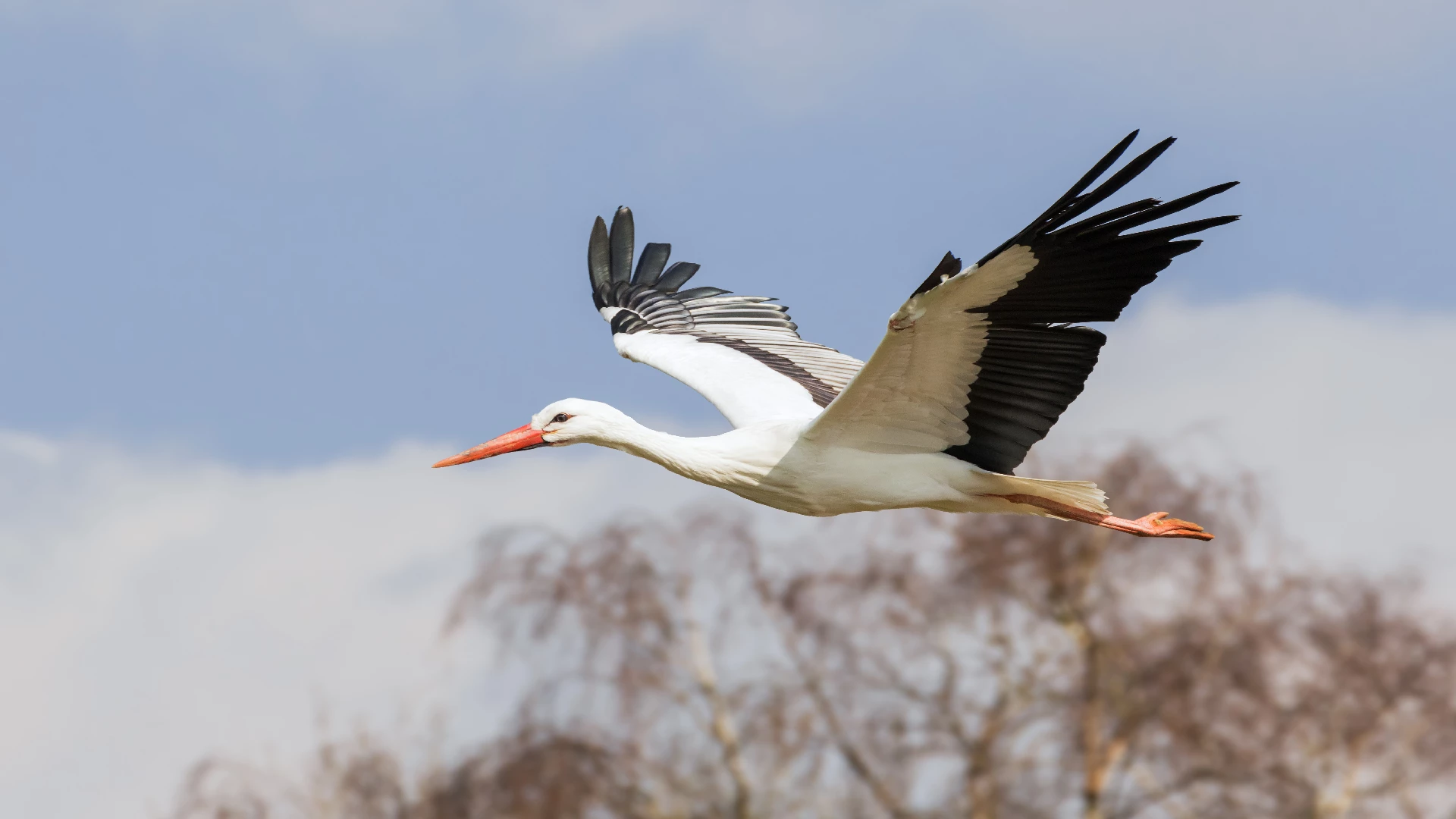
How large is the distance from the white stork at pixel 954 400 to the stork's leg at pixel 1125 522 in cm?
1

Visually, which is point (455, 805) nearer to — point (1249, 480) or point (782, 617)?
point (782, 617)

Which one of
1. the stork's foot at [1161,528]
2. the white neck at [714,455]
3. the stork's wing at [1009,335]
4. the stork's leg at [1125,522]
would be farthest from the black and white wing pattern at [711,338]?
the stork's foot at [1161,528]

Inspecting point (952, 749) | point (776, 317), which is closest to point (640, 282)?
point (776, 317)

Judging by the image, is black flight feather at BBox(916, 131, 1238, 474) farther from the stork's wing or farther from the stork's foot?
the stork's foot

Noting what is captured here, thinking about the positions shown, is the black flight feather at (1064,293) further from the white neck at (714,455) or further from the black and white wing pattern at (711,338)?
the black and white wing pattern at (711,338)

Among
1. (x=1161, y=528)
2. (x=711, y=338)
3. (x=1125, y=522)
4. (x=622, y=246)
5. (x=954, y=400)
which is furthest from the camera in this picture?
(x=622, y=246)

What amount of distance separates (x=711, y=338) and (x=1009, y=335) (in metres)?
3.47

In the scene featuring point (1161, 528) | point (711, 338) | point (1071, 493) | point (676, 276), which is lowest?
point (1161, 528)

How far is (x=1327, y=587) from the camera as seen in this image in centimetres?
2378

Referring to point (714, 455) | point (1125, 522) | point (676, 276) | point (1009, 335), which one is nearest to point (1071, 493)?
point (1125, 522)

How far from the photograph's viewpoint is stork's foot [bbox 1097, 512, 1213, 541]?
8.54 meters

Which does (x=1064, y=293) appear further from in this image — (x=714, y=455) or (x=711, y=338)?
(x=711, y=338)

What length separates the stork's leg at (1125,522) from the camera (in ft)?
26.6

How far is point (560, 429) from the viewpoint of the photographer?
28.1 feet
